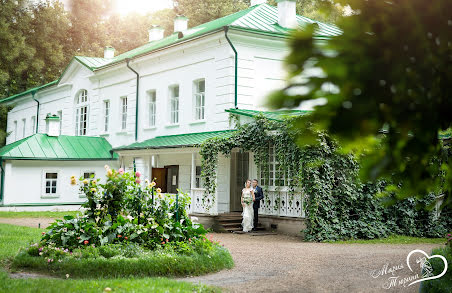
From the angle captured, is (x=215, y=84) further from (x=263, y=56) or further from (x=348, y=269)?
(x=348, y=269)

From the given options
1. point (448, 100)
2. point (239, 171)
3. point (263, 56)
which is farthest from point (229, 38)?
point (448, 100)

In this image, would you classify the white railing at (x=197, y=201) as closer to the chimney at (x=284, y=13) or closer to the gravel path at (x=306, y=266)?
the gravel path at (x=306, y=266)

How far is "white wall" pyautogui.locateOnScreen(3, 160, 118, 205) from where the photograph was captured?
24000 mm

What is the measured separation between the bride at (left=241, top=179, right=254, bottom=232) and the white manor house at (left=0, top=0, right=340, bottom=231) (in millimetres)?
612

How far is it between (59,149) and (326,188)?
1517 centimetres

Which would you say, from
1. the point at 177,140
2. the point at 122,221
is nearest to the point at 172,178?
the point at 177,140

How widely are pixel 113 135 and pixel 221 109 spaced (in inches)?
370

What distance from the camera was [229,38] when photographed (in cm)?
1925

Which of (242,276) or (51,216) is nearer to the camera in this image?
(242,276)

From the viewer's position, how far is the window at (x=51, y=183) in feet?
82.4

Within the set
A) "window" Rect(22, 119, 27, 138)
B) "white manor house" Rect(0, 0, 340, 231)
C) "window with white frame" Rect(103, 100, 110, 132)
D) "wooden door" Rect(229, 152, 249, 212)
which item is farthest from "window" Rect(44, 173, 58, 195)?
"window" Rect(22, 119, 27, 138)

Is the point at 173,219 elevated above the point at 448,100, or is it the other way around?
the point at 448,100

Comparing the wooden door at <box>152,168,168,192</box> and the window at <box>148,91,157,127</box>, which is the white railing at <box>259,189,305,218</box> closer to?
the wooden door at <box>152,168,168,192</box>

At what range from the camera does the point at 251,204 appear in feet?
55.5
